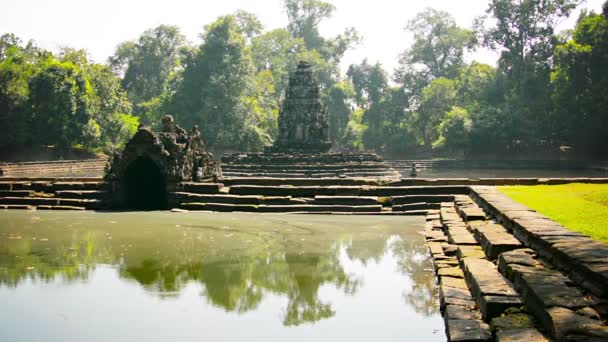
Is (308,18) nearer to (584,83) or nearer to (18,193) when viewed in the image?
(584,83)

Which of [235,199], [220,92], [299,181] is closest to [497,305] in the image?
[235,199]

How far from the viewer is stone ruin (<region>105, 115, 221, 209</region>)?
18531 millimetres

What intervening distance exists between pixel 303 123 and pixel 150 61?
45578 millimetres

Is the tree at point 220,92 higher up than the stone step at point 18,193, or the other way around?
the tree at point 220,92

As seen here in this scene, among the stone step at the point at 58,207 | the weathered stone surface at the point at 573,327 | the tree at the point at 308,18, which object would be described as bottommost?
the stone step at the point at 58,207

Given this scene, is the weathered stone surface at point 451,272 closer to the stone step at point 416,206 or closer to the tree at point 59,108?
the stone step at point 416,206

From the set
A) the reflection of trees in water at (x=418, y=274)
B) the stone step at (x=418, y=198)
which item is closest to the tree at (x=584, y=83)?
the stone step at (x=418, y=198)

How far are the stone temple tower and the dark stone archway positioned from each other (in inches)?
474

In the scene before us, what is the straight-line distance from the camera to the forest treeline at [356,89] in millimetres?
43125

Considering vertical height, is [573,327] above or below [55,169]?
below

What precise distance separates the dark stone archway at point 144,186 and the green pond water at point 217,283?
4.89m

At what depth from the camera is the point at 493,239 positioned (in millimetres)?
8508

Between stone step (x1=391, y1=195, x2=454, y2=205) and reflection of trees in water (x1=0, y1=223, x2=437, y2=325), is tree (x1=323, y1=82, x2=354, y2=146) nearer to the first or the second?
stone step (x1=391, y1=195, x2=454, y2=205)

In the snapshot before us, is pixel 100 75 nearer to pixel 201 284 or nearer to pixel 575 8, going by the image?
pixel 575 8
